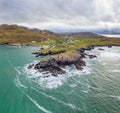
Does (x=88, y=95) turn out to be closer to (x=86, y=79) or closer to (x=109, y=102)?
(x=109, y=102)

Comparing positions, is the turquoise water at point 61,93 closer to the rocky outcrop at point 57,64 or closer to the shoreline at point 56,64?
the shoreline at point 56,64

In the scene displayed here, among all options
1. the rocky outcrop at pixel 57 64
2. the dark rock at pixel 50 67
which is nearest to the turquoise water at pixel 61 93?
the dark rock at pixel 50 67

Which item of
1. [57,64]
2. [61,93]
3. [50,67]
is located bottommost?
[61,93]

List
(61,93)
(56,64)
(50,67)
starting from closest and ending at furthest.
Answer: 1. (61,93)
2. (50,67)
3. (56,64)

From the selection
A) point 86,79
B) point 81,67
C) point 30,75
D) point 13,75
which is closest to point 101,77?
point 86,79

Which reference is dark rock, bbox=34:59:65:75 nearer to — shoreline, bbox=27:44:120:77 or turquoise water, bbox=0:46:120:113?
shoreline, bbox=27:44:120:77

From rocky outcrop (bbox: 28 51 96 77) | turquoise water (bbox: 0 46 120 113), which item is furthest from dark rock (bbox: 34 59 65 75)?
turquoise water (bbox: 0 46 120 113)

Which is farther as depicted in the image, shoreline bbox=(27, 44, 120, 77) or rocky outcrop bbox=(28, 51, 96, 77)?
rocky outcrop bbox=(28, 51, 96, 77)

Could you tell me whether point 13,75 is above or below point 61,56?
A: below

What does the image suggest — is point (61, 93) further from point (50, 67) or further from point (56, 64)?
point (56, 64)

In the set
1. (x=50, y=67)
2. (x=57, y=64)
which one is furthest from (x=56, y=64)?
(x=50, y=67)

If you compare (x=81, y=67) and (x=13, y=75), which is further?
(x=81, y=67)
